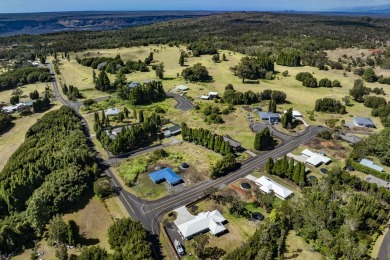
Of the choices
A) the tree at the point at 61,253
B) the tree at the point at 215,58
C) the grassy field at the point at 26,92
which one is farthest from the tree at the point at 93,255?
the tree at the point at 215,58

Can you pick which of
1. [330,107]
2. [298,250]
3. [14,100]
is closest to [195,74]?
[330,107]

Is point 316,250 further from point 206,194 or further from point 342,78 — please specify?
point 342,78

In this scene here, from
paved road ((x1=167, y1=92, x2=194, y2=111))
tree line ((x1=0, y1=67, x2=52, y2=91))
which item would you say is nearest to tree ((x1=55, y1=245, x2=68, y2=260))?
paved road ((x1=167, y1=92, x2=194, y2=111))

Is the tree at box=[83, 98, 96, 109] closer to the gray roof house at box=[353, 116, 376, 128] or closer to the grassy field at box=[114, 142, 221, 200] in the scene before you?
the grassy field at box=[114, 142, 221, 200]

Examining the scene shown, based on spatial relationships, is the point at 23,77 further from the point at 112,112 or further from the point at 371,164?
the point at 371,164

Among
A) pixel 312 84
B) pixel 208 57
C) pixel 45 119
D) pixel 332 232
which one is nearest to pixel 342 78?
pixel 312 84
